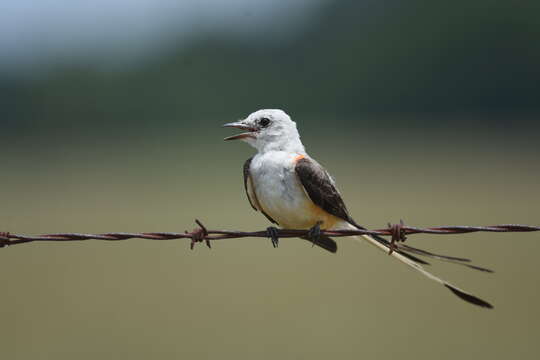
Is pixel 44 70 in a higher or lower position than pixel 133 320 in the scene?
higher

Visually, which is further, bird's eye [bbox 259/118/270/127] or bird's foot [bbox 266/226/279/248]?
bird's eye [bbox 259/118/270/127]

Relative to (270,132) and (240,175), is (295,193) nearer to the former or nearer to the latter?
(270,132)

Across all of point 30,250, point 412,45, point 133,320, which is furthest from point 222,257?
point 412,45

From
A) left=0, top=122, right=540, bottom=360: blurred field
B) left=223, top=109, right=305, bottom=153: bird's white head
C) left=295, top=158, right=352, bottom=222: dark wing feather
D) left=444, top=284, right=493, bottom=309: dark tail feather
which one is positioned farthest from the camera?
left=0, top=122, right=540, bottom=360: blurred field

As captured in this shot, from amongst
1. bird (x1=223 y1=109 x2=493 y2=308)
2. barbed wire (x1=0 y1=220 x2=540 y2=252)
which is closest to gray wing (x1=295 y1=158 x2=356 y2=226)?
bird (x1=223 y1=109 x2=493 y2=308)

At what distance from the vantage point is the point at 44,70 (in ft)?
208

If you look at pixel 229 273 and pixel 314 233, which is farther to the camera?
pixel 229 273

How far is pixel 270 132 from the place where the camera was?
239 inches

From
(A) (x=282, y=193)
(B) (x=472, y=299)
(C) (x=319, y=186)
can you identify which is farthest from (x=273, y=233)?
(B) (x=472, y=299)

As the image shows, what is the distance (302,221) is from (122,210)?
27.0m

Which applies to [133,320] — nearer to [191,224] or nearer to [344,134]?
[191,224]

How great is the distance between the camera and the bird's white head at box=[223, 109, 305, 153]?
6.02 metres

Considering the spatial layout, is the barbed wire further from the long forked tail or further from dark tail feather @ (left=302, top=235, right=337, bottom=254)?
dark tail feather @ (left=302, top=235, right=337, bottom=254)

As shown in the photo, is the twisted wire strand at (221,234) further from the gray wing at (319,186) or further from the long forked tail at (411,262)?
the gray wing at (319,186)
